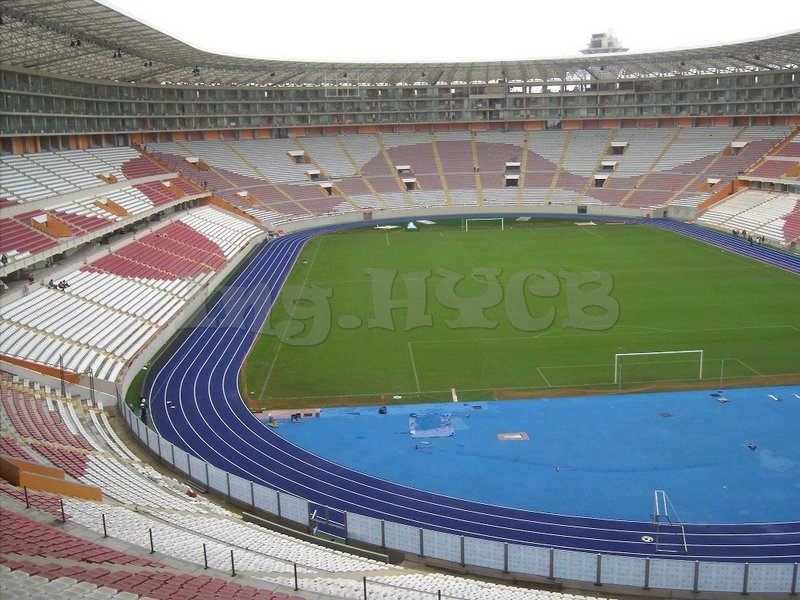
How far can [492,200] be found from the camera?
5706cm

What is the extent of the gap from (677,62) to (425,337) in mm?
40356

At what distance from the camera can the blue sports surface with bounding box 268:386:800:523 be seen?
589 inches

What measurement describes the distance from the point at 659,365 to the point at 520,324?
19.0 ft

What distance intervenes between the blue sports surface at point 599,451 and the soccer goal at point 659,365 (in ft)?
4.37

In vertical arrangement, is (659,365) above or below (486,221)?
below

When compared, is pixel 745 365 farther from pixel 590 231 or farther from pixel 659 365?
pixel 590 231

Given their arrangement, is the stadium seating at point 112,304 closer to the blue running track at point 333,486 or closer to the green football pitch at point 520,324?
the blue running track at point 333,486

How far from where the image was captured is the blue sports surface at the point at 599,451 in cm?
1496

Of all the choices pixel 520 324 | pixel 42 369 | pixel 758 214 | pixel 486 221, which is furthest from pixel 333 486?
pixel 486 221

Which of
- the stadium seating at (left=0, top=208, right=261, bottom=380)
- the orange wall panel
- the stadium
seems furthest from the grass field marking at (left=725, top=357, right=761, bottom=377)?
the orange wall panel

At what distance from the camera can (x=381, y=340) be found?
25828 millimetres

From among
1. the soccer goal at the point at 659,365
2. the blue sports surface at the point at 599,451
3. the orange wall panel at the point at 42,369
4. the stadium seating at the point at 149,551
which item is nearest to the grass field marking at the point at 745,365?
the soccer goal at the point at 659,365

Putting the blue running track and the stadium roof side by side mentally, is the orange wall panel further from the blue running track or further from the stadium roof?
the stadium roof

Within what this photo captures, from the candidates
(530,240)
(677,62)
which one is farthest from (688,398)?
(677,62)
